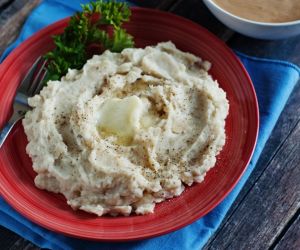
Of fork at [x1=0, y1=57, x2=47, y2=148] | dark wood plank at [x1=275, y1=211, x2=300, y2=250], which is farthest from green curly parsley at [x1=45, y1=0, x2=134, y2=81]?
dark wood plank at [x1=275, y1=211, x2=300, y2=250]

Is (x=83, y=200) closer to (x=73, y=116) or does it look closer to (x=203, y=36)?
(x=73, y=116)

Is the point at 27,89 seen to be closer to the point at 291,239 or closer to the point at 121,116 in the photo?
the point at 121,116

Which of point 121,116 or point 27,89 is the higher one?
point 27,89

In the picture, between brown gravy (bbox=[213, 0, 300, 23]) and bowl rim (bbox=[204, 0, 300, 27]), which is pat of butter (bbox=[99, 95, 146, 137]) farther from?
brown gravy (bbox=[213, 0, 300, 23])

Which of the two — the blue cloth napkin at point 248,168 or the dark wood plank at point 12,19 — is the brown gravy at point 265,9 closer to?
the blue cloth napkin at point 248,168

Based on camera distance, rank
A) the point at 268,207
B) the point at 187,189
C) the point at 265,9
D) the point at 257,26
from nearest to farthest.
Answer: the point at 187,189, the point at 268,207, the point at 257,26, the point at 265,9

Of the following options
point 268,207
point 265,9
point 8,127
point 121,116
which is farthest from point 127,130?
point 265,9

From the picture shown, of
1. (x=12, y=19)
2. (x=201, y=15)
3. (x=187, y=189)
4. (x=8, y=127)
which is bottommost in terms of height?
(x=187, y=189)
